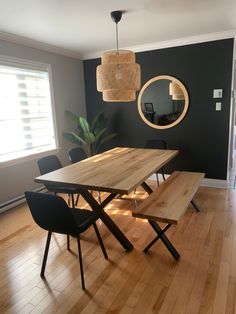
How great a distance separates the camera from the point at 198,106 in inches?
151

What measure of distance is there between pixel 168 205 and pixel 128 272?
0.66 m

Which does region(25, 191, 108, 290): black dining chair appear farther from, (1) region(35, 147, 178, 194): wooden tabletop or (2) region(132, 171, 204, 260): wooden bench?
(2) region(132, 171, 204, 260): wooden bench

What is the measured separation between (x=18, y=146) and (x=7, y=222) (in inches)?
43.9

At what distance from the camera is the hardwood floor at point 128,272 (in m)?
1.69

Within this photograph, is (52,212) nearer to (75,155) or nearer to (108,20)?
(75,155)

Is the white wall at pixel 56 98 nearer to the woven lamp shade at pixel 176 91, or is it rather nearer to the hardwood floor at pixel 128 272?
the hardwood floor at pixel 128 272

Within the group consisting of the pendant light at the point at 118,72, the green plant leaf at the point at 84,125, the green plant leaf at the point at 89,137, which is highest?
the pendant light at the point at 118,72

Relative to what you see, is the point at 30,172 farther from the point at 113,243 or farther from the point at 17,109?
the point at 113,243

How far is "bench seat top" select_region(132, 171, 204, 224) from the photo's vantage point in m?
1.96

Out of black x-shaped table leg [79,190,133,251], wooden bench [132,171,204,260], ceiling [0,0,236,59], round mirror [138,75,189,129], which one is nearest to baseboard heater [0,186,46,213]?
black x-shaped table leg [79,190,133,251]

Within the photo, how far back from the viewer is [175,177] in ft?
9.63

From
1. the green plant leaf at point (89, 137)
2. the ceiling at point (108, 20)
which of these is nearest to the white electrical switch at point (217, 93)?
the ceiling at point (108, 20)

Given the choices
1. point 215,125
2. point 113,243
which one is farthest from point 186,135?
point 113,243

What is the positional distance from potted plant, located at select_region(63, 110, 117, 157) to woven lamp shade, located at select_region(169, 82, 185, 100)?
121 cm
